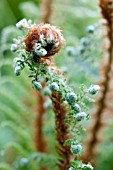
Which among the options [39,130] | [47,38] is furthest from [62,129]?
[39,130]

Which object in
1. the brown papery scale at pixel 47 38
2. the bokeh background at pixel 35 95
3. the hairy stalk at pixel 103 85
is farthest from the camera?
the bokeh background at pixel 35 95

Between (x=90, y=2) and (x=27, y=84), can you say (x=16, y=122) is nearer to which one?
(x=27, y=84)

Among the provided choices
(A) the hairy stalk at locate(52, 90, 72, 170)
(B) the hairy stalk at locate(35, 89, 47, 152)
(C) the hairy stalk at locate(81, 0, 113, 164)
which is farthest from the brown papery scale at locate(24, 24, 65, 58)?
(B) the hairy stalk at locate(35, 89, 47, 152)

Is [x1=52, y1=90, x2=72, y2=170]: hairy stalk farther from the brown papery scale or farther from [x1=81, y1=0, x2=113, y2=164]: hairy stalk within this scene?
[x1=81, y1=0, x2=113, y2=164]: hairy stalk

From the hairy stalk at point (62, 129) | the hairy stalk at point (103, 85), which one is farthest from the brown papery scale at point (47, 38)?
the hairy stalk at point (103, 85)

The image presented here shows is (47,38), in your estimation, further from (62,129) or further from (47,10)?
(47,10)

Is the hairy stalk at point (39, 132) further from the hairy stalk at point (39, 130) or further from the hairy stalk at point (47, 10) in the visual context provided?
the hairy stalk at point (47, 10)

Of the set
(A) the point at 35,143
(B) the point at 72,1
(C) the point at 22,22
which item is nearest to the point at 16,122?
(A) the point at 35,143

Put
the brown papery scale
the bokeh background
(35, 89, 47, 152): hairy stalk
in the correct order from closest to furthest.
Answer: the brown papery scale
the bokeh background
(35, 89, 47, 152): hairy stalk
